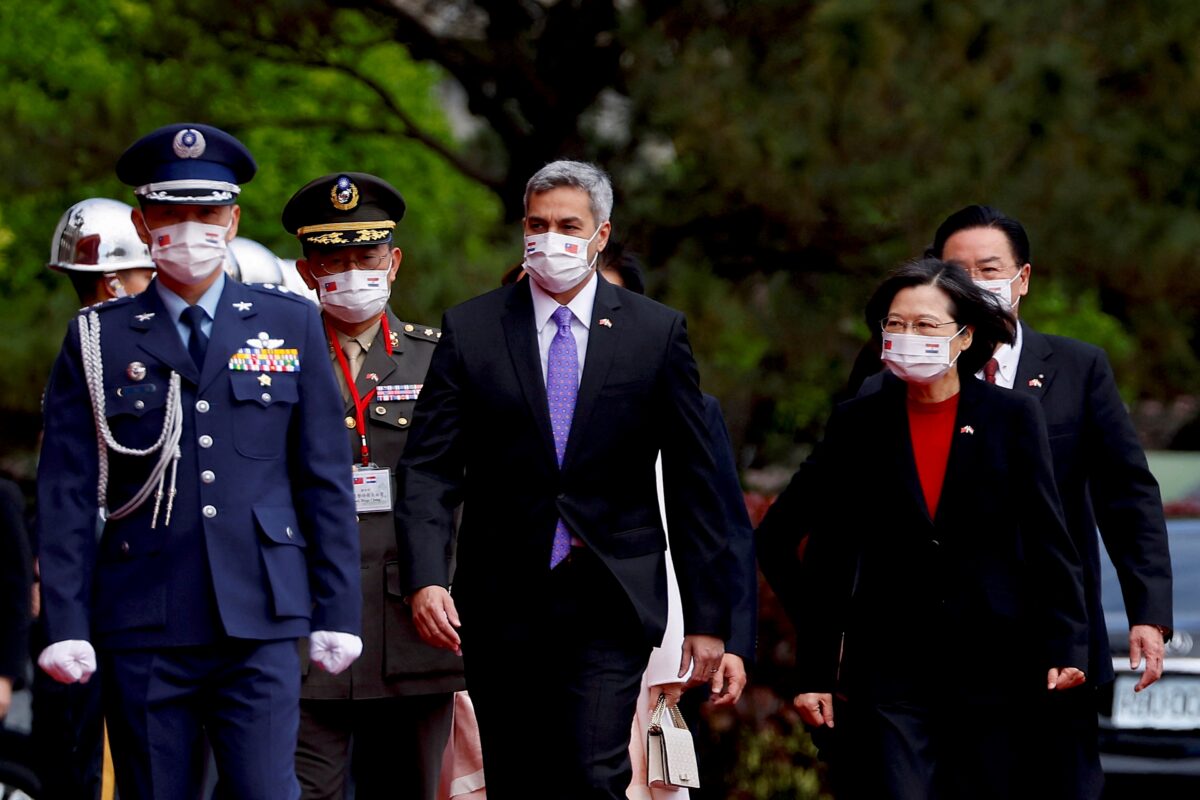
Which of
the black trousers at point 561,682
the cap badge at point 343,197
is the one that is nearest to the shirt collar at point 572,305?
the black trousers at point 561,682

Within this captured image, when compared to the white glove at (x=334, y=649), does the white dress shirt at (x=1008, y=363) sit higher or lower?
higher

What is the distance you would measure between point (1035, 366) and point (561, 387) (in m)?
1.58

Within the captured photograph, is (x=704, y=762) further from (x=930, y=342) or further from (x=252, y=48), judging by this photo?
(x=252, y=48)

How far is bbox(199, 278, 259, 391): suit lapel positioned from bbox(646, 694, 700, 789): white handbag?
1793mm

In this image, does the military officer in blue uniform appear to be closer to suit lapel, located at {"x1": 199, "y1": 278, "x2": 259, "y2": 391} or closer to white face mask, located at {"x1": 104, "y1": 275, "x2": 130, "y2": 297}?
suit lapel, located at {"x1": 199, "y1": 278, "x2": 259, "y2": 391}

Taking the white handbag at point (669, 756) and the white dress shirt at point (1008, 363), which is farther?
the white dress shirt at point (1008, 363)

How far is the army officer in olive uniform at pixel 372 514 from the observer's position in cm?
693

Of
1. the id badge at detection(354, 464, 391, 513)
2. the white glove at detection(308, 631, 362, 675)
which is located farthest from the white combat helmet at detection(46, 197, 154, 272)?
the white glove at detection(308, 631, 362, 675)

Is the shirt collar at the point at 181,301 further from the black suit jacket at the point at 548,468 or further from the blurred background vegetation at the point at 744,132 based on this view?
the blurred background vegetation at the point at 744,132

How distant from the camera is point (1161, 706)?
9281 millimetres

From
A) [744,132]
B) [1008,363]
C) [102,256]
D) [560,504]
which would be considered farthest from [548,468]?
[744,132]

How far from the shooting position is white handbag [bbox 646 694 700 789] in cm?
705

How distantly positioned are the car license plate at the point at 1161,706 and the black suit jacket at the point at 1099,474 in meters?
2.14

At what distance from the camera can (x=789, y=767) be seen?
33.7 ft
